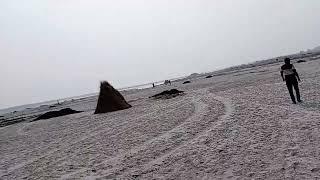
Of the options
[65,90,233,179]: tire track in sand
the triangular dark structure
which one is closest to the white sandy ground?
[65,90,233,179]: tire track in sand

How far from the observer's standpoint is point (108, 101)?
25.3 m

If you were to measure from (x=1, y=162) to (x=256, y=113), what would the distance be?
818cm

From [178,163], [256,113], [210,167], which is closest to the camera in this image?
[210,167]

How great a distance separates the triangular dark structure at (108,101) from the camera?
25.1 metres

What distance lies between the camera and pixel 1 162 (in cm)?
1179

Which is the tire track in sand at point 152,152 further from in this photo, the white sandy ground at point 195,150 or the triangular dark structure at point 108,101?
the triangular dark structure at point 108,101

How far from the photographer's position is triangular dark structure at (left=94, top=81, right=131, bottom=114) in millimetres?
25094

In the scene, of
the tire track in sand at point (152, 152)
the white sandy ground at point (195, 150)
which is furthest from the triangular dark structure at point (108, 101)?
the tire track in sand at point (152, 152)

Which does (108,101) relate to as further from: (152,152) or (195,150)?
(195,150)

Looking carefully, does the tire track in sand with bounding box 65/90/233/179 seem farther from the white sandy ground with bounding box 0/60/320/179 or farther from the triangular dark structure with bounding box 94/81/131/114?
the triangular dark structure with bounding box 94/81/131/114

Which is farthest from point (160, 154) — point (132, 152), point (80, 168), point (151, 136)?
point (151, 136)

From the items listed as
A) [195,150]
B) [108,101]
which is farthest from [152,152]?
[108,101]

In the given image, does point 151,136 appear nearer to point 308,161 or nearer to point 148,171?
point 148,171

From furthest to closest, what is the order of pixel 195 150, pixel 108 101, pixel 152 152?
1. pixel 108 101
2. pixel 152 152
3. pixel 195 150
